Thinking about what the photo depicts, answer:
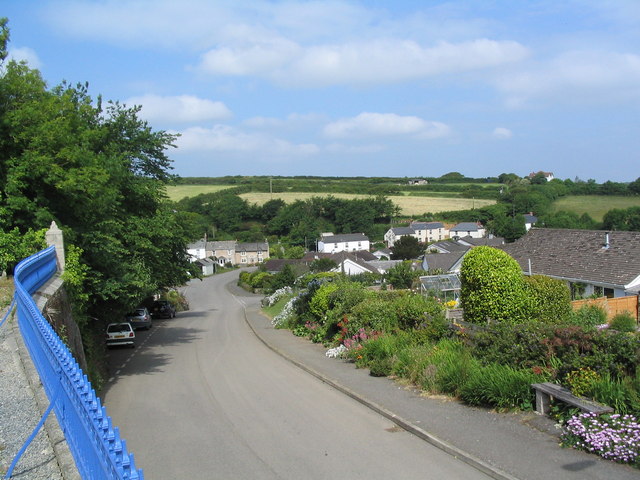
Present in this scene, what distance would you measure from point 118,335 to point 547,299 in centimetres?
1673

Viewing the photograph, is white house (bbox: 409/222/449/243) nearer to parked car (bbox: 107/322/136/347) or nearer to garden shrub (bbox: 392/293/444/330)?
parked car (bbox: 107/322/136/347)

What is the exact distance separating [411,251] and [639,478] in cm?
8356

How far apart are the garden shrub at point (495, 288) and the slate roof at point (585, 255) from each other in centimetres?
1417

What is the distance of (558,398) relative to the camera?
30.3ft

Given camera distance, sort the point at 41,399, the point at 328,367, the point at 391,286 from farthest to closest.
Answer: the point at 391,286 → the point at 328,367 → the point at 41,399

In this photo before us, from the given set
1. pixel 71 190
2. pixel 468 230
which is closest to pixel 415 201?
pixel 468 230

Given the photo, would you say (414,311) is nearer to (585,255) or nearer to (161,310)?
(585,255)

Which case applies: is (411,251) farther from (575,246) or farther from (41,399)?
(41,399)

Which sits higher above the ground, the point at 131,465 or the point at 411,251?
the point at 131,465

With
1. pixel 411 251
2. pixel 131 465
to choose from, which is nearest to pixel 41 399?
pixel 131 465

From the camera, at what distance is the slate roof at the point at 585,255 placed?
93.1ft

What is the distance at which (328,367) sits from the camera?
1688 centimetres

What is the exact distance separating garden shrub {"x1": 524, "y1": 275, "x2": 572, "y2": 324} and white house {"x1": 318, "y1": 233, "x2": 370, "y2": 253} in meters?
98.8

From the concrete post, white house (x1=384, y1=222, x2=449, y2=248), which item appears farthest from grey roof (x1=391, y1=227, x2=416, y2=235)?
the concrete post
